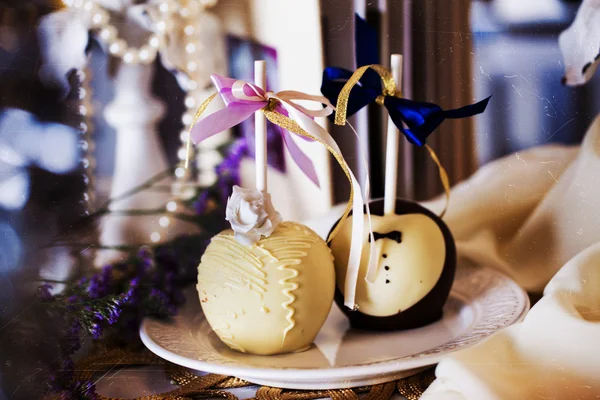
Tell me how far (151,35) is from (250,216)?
28cm

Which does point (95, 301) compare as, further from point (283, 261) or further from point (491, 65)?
point (491, 65)

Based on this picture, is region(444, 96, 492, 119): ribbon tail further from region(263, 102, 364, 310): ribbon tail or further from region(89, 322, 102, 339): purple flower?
region(89, 322, 102, 339): purple flower

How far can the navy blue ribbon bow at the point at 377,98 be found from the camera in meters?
0.53

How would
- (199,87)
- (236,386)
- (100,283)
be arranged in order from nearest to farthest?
1. (236,386)
2. (100,283)
3. (199,87)

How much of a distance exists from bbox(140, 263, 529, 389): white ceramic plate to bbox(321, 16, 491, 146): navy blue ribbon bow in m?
0.16

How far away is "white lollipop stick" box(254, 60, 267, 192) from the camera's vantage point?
0.52 m

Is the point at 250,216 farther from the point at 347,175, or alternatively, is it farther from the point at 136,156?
the point at 136,156

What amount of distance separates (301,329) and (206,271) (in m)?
0.08

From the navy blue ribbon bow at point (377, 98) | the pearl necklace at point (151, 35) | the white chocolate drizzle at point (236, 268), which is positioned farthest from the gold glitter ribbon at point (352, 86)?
the pearl necklace at point (151, 35)

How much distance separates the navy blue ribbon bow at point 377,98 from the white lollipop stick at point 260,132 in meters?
0.06

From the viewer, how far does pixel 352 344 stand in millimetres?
549

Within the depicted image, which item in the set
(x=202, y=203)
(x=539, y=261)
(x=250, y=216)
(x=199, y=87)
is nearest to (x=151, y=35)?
(x=199, y=87)

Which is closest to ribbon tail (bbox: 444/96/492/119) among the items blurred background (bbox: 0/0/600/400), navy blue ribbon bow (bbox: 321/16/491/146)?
navy blue ribbon bow (bbox: 321/16/491/146)

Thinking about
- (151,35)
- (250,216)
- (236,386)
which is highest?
(151,35)
